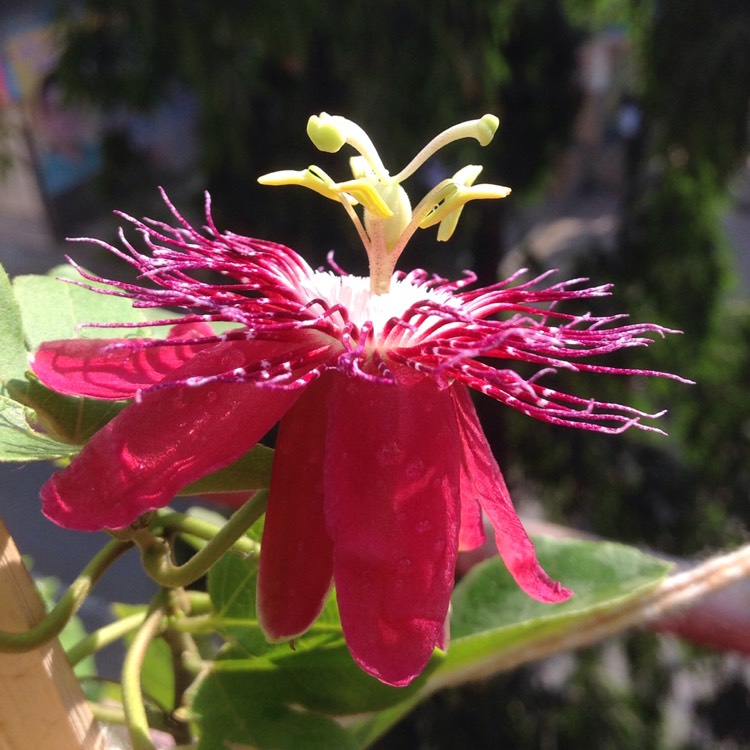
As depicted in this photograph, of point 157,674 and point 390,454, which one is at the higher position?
point 390,454

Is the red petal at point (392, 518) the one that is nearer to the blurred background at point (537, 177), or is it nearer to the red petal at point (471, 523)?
the red petal at point (471, 523)

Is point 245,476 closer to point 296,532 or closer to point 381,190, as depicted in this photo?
point 296,532

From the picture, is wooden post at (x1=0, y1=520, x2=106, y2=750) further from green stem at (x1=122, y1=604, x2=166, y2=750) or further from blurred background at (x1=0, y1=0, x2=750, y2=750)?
blurred background at (x1=0, y1=0, x2=750, y2=750)

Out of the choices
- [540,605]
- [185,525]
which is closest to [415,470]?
[185,525]

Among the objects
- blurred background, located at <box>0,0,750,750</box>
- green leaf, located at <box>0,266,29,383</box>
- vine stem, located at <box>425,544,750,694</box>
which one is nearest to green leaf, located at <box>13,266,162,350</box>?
green leaf, located at <box>0,266,29,383</box>

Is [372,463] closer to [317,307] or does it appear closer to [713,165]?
[317,307]
